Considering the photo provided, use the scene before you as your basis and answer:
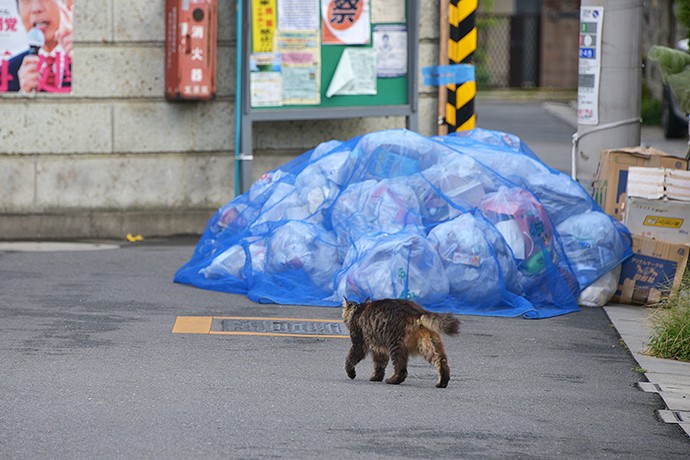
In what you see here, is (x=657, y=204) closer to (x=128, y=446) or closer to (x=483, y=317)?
(x=483, y=317)

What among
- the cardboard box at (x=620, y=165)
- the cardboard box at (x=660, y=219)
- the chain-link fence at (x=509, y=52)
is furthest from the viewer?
the chain-link fence at (x=509, y=52)

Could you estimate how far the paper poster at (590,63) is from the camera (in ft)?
37.1

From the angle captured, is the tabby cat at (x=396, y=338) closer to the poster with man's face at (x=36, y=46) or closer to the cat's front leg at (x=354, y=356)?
the cat's front leg at (x=354, y=356)

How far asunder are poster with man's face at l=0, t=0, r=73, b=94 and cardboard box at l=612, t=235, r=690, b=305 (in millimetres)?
5960

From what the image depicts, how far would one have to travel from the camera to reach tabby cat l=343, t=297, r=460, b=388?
23.3 ft

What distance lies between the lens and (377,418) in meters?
6.39

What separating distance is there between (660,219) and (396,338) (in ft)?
13.0

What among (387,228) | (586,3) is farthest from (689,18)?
(387,228)

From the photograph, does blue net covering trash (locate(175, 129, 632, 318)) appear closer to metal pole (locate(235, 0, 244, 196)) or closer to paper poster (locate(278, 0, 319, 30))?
metal pole (locate(235, 0, 244, 196))

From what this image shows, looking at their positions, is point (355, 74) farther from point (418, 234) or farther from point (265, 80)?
point (418, 234)

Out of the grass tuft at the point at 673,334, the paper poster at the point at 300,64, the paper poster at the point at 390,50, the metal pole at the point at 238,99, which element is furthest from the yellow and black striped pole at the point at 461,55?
the grass tuft at the point at 673,334

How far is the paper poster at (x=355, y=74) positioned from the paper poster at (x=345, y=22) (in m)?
0.12

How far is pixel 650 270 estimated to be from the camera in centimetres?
1020

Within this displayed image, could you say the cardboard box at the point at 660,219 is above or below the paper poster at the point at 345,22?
below
